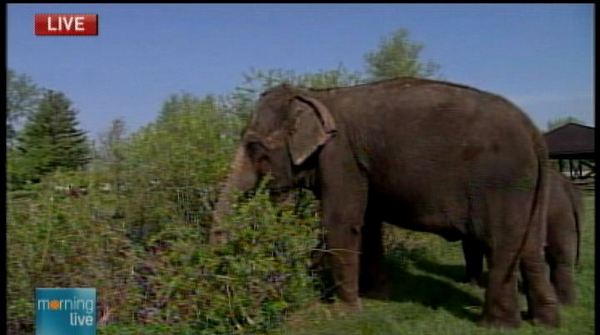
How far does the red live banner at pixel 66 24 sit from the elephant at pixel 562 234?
1.70 m

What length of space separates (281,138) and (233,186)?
0.33 metres

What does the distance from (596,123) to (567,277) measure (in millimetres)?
1000

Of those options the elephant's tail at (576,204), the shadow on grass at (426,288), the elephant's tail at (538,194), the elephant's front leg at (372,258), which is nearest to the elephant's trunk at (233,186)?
the elephant's front leg at (372,258)

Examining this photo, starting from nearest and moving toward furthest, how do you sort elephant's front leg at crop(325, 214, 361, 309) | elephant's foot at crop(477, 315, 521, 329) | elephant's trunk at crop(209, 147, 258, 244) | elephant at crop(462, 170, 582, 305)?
elephant's trunk at crop(209, 147, 258, 244), elephant's foot at crop(477, 315, 521, 329), elephant's front leg at crop(325, 214, 361, 309), elephant at crop(462, 170, 582, 305)

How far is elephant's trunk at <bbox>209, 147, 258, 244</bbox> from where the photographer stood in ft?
9.06

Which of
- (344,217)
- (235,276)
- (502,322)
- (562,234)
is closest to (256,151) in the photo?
(344,217)

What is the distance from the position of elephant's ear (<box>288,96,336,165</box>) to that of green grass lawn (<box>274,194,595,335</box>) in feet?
2.12

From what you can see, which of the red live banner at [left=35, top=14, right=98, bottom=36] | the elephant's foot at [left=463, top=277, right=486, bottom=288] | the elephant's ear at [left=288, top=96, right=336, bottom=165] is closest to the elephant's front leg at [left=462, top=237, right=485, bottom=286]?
the elephant's foot at [left=463, top=277, right=486, bottom=288]

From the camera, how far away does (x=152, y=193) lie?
3.00 metres

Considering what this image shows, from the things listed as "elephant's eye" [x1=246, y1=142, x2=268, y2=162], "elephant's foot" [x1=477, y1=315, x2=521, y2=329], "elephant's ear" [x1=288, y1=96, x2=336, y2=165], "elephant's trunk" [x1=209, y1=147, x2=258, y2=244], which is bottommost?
"elephant's foot" [x1=477, y1=315, x2=521, y2=329]

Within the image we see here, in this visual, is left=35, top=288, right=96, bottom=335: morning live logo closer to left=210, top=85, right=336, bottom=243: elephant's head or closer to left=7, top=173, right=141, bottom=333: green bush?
left=7, top=173, right=141, bottom=333: green bush

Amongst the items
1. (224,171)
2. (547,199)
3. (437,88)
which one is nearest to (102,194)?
(224,171)

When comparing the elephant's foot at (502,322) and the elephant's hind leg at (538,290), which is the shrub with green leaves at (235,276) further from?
the elephant's hind leg at (538,290)

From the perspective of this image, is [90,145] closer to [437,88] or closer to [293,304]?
[293,304]
